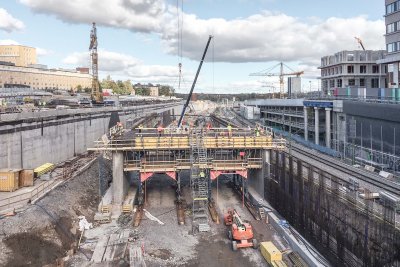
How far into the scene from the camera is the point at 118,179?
1307 inches

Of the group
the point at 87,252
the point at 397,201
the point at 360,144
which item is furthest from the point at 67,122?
the point at 397,201

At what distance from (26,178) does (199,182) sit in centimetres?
1402

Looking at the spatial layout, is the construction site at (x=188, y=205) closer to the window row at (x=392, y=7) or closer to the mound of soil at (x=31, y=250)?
the mound of soil at (x=31, y=250)

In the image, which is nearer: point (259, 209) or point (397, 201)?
point (397, 201)

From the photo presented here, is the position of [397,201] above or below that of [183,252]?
above

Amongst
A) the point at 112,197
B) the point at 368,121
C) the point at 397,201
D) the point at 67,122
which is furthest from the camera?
the point at 67,122

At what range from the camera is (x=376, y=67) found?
76.8 meters

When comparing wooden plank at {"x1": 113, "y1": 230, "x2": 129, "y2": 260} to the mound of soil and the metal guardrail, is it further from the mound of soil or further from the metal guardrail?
the metal guardrail

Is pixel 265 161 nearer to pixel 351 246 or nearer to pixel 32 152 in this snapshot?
pixel 351 246

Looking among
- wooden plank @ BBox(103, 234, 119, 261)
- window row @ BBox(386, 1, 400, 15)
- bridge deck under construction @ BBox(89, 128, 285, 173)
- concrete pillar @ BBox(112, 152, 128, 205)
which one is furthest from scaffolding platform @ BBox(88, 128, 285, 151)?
window row @ BBox(386, 1, 400, 15)

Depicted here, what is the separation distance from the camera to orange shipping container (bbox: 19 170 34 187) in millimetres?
31172

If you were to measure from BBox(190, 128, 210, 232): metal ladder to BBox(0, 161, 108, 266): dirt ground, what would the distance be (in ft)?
27.4

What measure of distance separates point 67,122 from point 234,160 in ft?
78.1

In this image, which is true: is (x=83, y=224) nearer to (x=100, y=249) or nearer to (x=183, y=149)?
(x=100, y=249)
